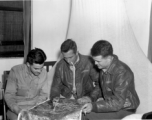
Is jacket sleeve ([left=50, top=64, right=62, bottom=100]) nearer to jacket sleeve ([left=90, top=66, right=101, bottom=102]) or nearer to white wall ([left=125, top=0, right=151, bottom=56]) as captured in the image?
jacket sleeve ([left=90, top=66, right=101, bottom=102])

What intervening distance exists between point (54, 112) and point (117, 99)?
54 centimetres

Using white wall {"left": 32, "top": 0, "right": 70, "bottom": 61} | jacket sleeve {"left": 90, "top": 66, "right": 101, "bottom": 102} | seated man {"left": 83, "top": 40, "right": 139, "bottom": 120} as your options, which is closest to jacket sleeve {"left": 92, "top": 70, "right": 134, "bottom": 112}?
seated man {"left": 83, "top": 40, "right": 139, "bottom": 120}

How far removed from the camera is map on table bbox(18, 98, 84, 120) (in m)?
1.98

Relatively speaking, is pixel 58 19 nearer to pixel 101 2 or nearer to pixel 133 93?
pixel 101 2

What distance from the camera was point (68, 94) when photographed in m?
2.87

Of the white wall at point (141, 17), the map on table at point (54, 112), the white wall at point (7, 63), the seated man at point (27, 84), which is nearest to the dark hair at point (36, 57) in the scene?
the seated man at point (27, 84)

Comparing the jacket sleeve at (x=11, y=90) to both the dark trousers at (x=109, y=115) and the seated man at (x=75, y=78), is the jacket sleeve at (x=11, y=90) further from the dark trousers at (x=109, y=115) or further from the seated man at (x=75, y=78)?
the dark trousers at (x=109, y=115)

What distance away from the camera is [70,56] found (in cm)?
265

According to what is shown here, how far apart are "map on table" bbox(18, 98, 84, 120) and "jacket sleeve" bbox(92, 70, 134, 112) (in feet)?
0.54

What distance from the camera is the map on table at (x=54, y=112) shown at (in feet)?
6.48

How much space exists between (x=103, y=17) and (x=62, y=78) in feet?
2.96

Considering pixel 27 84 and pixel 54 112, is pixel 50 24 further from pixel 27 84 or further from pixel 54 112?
pixel 54 112

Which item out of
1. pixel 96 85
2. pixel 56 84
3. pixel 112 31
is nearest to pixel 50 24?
pixel 112 31

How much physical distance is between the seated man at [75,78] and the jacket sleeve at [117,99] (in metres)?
0.61
